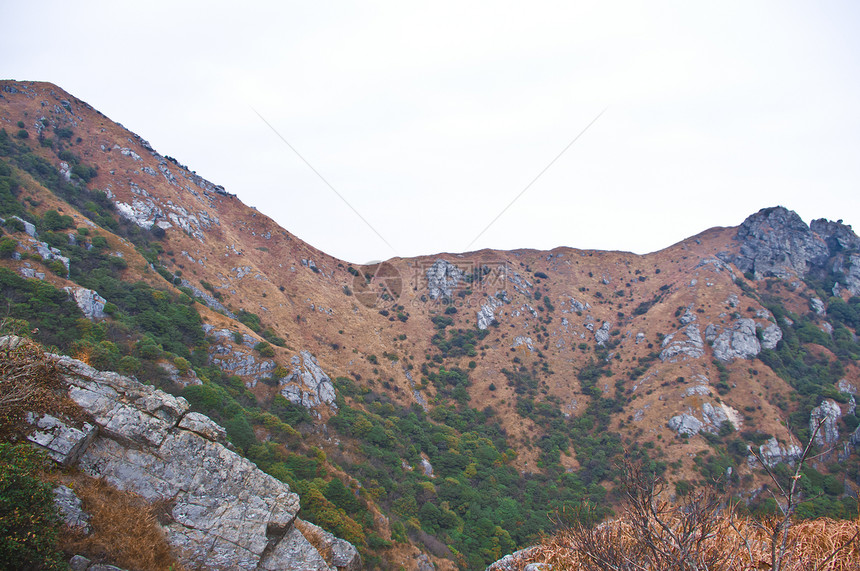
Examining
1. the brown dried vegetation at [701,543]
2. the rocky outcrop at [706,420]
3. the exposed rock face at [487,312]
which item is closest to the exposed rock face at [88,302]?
the brown dried vegetation at [701,543]

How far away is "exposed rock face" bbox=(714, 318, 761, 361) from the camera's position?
5494cm

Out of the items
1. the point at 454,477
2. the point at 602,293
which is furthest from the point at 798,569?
the point at 602,293

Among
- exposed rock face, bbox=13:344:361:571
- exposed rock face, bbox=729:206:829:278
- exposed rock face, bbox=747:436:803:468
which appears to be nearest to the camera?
exposed rock face, bbox=13:344:361:571

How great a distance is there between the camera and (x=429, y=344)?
218 ft

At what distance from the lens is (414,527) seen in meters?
31.4

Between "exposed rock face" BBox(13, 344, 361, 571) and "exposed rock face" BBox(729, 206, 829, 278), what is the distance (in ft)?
292

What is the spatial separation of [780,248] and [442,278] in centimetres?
6438

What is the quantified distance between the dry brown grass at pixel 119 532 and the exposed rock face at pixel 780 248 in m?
93.1

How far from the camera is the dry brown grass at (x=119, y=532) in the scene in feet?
38.5

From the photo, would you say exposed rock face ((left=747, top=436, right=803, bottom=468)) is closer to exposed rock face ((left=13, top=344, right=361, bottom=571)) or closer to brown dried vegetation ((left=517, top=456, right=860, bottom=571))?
brown dried vegetation ((left=517, top=456, right=860, bottom=571))

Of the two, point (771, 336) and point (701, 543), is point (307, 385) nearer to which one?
point (701, 543)

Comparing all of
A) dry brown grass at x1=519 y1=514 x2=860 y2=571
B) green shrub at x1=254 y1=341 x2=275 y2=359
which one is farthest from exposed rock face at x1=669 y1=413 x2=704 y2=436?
green shrub at x1=254 y1=341 x2=275 y2=359

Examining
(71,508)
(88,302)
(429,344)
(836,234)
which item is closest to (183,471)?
(71,508)

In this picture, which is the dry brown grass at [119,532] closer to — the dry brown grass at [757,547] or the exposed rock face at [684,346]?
the dry brown grass at [757,547]
